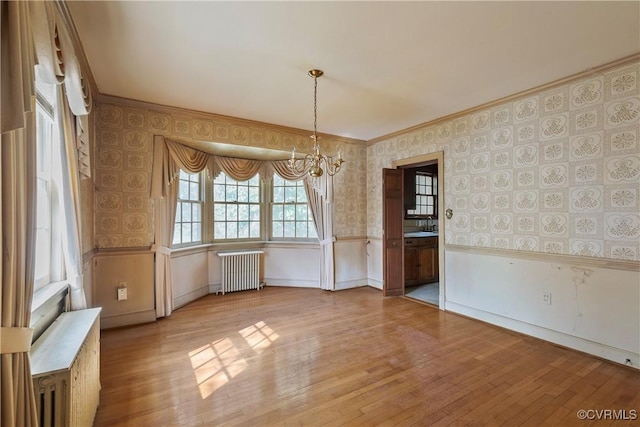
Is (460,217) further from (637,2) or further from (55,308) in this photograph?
(55,308)

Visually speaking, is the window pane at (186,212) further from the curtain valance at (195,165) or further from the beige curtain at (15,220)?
the beige curtain at (15,220)

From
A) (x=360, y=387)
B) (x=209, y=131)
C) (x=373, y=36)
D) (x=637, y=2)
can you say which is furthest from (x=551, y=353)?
(x=209, y=131)

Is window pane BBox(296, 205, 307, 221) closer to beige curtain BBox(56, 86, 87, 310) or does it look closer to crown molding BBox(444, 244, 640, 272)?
crown molding BBox(444, 244, 640, 272)

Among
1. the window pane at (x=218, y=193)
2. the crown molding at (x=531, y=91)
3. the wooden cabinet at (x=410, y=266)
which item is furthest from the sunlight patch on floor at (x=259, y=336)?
the crown molding at (x=531, y=91)

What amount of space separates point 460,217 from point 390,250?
127cm

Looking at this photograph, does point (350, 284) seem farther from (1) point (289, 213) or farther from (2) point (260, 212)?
(2) point (260, 212)

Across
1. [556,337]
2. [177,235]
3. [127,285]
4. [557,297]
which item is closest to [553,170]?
[557,297]

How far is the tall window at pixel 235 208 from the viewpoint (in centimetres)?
516

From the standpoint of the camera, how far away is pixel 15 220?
3.80 ft

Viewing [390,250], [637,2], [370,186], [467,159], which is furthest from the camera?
[370,186]

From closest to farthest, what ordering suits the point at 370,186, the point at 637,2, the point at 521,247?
1. the point at 637,2
2. the point at 521,247
3. the point at 370,186

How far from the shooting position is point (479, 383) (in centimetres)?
Answer: 235

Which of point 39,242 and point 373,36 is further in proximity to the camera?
point 373,36

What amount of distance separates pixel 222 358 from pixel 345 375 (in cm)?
118
